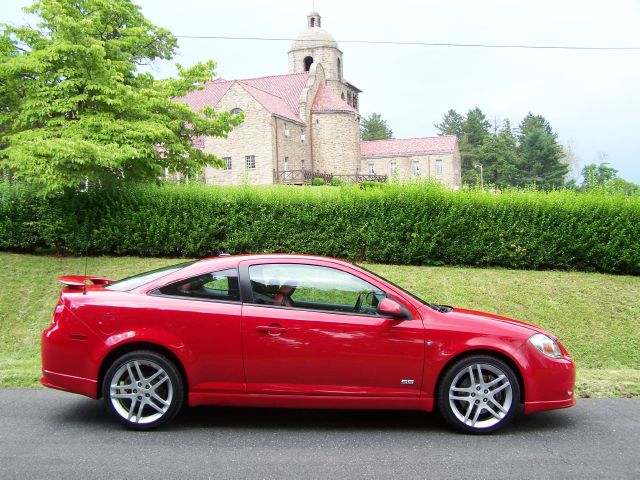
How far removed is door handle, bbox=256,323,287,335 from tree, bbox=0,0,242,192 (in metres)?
9.85

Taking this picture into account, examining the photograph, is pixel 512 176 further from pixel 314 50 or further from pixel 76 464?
pixel 76 464

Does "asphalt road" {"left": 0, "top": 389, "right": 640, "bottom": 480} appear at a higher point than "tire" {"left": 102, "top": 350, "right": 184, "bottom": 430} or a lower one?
lower

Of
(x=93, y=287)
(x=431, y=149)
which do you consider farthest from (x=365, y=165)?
(x=93, y=287)

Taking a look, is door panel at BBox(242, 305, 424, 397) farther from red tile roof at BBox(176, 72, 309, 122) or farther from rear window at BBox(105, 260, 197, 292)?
red tile roof at BBox(176, 72, 309, 122)

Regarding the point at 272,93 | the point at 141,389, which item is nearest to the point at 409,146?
the point at 272,93

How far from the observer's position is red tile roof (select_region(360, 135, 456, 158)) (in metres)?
86.6

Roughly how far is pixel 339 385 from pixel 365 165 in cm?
8566

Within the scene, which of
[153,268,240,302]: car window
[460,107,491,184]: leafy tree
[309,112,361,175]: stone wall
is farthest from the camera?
[460,107,491,184]: leafy tree

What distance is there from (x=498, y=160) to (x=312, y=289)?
100 m

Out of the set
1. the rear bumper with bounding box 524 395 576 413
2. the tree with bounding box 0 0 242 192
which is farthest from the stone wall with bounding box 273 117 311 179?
the rear bumper with bounding box 524 395 576 413

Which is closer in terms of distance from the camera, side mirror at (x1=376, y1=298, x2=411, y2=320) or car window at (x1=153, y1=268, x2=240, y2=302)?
side mirror at (x1=376, y1=298, x2=411, y2=320)

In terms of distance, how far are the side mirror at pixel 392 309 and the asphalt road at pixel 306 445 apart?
3.52 ft

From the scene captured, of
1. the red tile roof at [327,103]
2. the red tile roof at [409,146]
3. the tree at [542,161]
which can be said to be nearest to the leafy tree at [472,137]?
the tree at [542,161]

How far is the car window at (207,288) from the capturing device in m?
5.53
